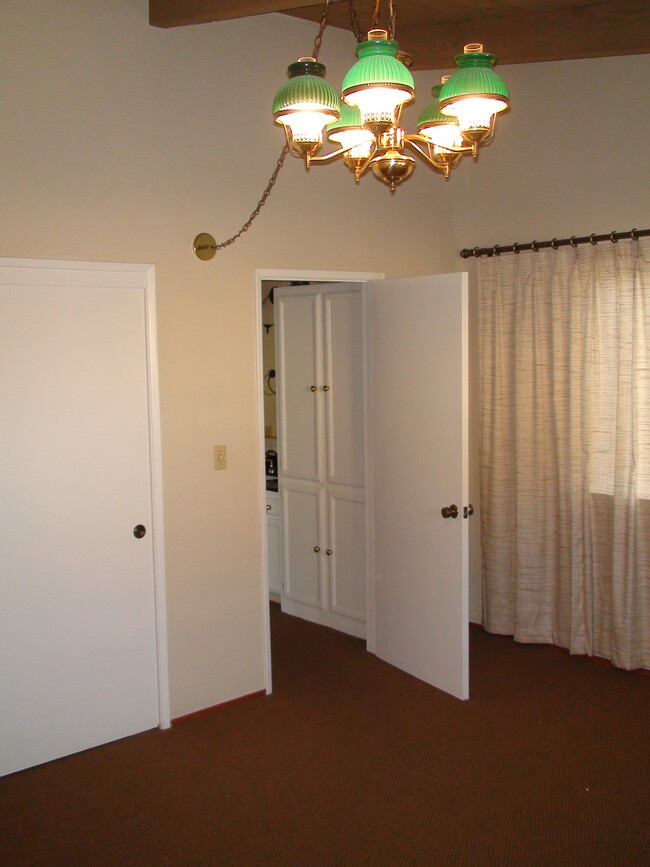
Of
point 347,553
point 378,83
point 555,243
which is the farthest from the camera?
point 347,553

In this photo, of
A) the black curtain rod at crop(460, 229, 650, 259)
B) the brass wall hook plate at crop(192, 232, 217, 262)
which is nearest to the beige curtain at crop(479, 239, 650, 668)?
the black curtain rod at crop(460, 229, 650, 259)

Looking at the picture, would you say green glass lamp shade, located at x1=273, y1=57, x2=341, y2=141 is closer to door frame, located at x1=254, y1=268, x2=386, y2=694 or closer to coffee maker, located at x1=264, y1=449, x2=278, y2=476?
door frame, located at x1=254, y1=268, x2=386, y2=694

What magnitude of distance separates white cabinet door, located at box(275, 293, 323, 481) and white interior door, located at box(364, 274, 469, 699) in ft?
1.60

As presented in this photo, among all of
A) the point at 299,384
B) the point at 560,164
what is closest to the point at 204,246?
the point at 299,384

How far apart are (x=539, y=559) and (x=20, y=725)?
8.85 feet

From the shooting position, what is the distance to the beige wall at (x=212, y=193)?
3.19m

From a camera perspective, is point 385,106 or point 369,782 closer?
point 385,106

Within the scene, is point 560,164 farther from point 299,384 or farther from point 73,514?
point 73,514

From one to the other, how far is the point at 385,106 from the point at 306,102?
0.72 feet

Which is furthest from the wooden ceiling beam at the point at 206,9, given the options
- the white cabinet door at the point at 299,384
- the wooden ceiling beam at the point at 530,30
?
the white cabinet door at the point at 299,384

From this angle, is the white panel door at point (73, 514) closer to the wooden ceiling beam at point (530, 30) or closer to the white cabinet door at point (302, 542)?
the white cabinet door at point (302, 542)

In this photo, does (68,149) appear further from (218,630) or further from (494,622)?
(494,622)

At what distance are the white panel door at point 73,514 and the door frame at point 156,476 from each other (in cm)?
2

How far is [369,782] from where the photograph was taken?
3.17 m
